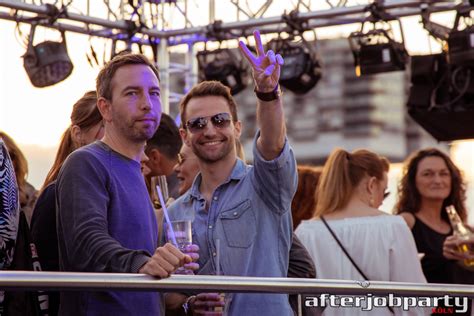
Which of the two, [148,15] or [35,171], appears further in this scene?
[148,15]

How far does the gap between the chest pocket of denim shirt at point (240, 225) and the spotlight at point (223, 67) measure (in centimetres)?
416

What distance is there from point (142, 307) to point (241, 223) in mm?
688

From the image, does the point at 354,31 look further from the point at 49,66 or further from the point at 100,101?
the point at 100,101

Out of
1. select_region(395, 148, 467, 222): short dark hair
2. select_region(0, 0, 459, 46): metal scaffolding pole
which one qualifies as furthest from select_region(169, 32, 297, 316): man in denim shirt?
select_region(0, 0, 459, 46): metal scaffolding pole

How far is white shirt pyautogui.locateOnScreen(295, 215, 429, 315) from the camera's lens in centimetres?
482

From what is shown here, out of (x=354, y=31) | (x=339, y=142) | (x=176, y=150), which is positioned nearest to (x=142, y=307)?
(x=176, y=150)

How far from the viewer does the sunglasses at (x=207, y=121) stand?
12.2 feet

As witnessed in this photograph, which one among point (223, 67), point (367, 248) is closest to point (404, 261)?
point (367, 248)

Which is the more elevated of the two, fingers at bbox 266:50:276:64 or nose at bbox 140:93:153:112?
fingers at bbox 266:50:276:64

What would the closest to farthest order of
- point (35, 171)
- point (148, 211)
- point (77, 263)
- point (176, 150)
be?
1. point (77, 263)
2. point (148, 211)
3. point (176, 150)
4. point (35, 171)

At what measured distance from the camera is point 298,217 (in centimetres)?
573

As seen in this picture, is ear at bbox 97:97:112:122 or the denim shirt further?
the denim shirt

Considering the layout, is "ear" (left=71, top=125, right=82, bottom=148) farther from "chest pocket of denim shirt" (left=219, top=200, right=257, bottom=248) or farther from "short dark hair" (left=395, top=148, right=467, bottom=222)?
"short dark hair" (left=395, top=148, right=467, bottom=222)

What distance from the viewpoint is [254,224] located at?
3.56m
